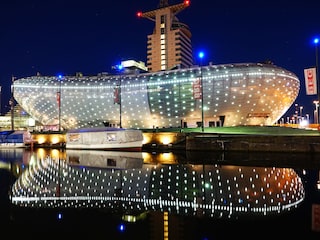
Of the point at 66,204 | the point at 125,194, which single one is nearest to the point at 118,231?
the point at 66,204

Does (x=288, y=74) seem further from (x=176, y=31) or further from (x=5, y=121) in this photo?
(x=5, y=121)

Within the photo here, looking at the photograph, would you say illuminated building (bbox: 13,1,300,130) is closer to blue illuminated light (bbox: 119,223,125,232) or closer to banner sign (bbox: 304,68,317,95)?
banner sign (bbox: 304,68,317,95)

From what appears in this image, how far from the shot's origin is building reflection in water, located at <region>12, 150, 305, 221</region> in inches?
330

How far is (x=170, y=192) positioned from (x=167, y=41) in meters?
143

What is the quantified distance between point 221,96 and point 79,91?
36529mm

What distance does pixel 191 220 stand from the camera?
7.16 m

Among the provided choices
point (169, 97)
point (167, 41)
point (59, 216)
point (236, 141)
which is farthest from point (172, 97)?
point (167, 41)

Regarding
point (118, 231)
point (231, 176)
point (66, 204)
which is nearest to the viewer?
point (118, 231)

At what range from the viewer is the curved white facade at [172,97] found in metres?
63.2

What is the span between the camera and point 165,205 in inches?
343

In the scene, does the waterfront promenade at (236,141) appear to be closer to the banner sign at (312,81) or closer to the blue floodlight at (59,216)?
the banner sign at (312,81)

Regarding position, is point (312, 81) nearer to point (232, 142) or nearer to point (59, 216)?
point (232, 142)

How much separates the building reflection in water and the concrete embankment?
501 inches

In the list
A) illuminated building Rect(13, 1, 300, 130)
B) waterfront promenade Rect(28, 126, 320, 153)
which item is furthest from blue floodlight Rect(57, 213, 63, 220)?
illuminated building Rect(13, 1, 300, 130)
